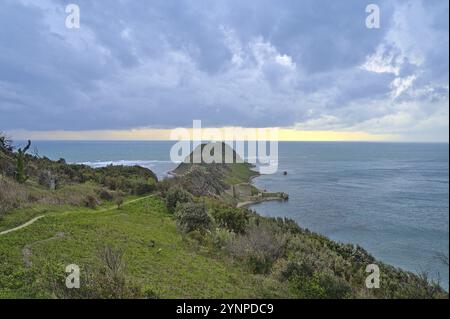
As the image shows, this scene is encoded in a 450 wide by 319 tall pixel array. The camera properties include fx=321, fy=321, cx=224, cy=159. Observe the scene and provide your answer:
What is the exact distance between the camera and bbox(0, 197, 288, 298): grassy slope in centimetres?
926

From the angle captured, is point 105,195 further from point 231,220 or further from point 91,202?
point 231,220

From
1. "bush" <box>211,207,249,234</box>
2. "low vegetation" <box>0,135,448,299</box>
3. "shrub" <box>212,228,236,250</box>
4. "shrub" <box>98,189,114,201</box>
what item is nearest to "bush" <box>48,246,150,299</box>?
"low vegetation" <box>0,135,448,299</box>

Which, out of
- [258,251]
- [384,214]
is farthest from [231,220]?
[384,214]

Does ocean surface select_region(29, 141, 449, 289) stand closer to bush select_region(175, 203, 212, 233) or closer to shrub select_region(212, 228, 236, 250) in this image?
shrub select_region(212, 228, 236, 250)

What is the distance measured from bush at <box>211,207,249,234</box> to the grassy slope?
166 inches

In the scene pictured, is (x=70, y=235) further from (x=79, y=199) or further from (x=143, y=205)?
(x=143, y=205)

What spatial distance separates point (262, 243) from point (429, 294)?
278 inches

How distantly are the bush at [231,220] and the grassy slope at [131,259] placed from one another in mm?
4214

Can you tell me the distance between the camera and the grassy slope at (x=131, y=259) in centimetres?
926

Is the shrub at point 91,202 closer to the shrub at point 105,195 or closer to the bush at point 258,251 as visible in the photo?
the shrub at point 105,195

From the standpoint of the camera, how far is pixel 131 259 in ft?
39.1

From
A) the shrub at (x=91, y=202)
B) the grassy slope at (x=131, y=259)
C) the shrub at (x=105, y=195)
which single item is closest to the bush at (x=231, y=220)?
the grassy slope at (x=131, y=259)
